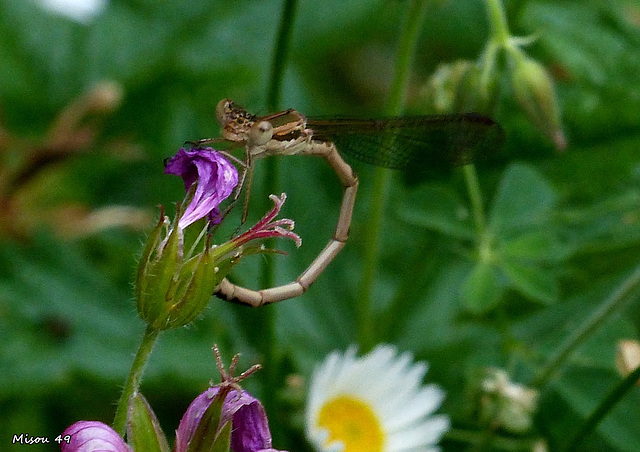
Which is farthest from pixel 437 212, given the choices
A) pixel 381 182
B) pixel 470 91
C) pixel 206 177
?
pixel 206 177

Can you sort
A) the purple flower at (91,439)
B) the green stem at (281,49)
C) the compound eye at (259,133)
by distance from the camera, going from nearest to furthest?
the purple flower at (91,439) < the compound eye at (259,133) < the green stem at (281,49)

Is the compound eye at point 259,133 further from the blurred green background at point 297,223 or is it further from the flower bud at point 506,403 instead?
the flower bud at point 506,403

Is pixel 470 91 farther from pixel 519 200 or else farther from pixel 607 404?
pixel 607 404

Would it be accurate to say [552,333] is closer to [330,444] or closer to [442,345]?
[442,345]

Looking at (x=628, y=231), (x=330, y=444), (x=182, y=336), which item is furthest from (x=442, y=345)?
(x=182, y=336)

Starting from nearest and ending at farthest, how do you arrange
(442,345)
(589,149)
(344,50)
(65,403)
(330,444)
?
1. (330,444)
2. (442,345)
3. (65,403)
4. (589,149)
5. (344,50)

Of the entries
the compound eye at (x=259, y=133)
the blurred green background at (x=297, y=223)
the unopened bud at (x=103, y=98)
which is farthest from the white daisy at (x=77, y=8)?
the compound eye at (x=259, y=133)
